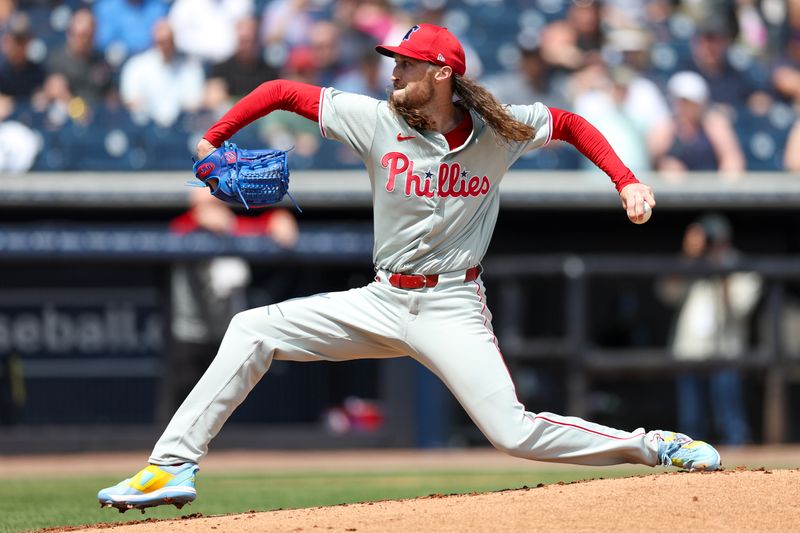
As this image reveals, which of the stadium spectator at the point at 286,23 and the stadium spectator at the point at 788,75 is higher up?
the stadium spectator at the point at 286,23

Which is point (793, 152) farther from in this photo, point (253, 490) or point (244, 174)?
point (244, 174)

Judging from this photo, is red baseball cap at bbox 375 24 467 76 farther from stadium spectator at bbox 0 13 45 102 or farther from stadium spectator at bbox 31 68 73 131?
stadium spectator at bbox 0 13 45 102

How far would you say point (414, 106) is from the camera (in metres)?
4.54

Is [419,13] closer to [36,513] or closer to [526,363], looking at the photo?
[526,363]

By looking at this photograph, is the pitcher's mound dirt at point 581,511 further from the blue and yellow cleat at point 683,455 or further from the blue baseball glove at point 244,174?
the blue baseball glove at point 244,174

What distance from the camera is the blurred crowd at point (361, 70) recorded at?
1110 cm

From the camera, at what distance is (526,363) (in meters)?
10.2

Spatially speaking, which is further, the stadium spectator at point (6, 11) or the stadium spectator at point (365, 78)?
the stadium spectator at point (6, 11)

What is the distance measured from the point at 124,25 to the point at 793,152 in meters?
5.91

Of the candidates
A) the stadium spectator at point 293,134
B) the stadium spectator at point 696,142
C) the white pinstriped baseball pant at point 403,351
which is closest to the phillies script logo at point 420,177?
the white pinstriped baseball pant at point 403,351

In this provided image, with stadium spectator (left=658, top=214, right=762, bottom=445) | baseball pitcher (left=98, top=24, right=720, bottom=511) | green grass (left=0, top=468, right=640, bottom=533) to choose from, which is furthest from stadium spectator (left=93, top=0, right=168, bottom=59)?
baseball pitcher (left=98, top=24, right=720, bottom=511)

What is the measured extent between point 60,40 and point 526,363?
5.02 m

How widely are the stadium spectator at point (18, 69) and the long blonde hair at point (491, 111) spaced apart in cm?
748

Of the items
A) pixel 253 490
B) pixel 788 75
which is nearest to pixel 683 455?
pixel 253 490
